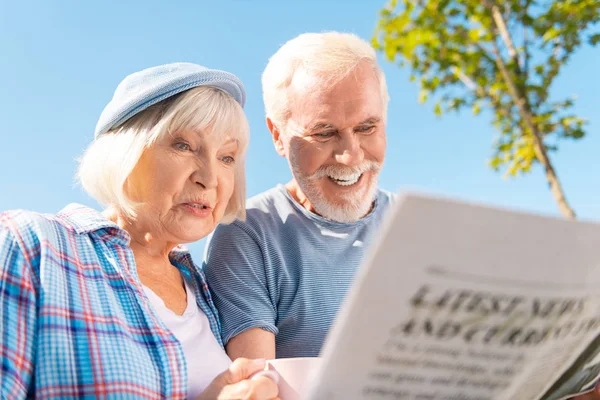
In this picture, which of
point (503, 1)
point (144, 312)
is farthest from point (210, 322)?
point (503, 1)

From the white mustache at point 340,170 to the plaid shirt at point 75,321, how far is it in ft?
2.46

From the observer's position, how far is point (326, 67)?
6.10ft

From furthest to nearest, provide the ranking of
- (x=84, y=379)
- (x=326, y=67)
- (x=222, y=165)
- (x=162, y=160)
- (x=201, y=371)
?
(x=326, y=67) → (x=222, y=165) → (x=162, y=160) → (x=201, y=371) → (x=84, y=379)

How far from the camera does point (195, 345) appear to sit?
4.65ft

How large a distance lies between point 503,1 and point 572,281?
6029mm

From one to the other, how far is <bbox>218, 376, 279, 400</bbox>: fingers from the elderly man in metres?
0.50

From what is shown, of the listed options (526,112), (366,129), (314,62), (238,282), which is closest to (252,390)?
(238,282)

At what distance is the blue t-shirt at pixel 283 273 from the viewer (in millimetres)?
1637

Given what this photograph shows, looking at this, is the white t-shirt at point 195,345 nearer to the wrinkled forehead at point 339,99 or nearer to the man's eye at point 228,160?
the man's eye at point 228,160

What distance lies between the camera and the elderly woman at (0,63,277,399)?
109 cm

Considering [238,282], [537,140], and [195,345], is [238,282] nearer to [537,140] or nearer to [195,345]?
[195,345]

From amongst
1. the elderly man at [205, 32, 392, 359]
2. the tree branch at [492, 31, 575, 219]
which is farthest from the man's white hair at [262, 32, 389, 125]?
the tree branch at [492, 31, 575, 219]

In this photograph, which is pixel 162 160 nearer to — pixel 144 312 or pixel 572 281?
pixel 144 312

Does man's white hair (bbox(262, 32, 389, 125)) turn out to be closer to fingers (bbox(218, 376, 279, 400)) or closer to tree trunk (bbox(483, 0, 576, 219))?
fingers (bbox(218, 376, 279, 400))
